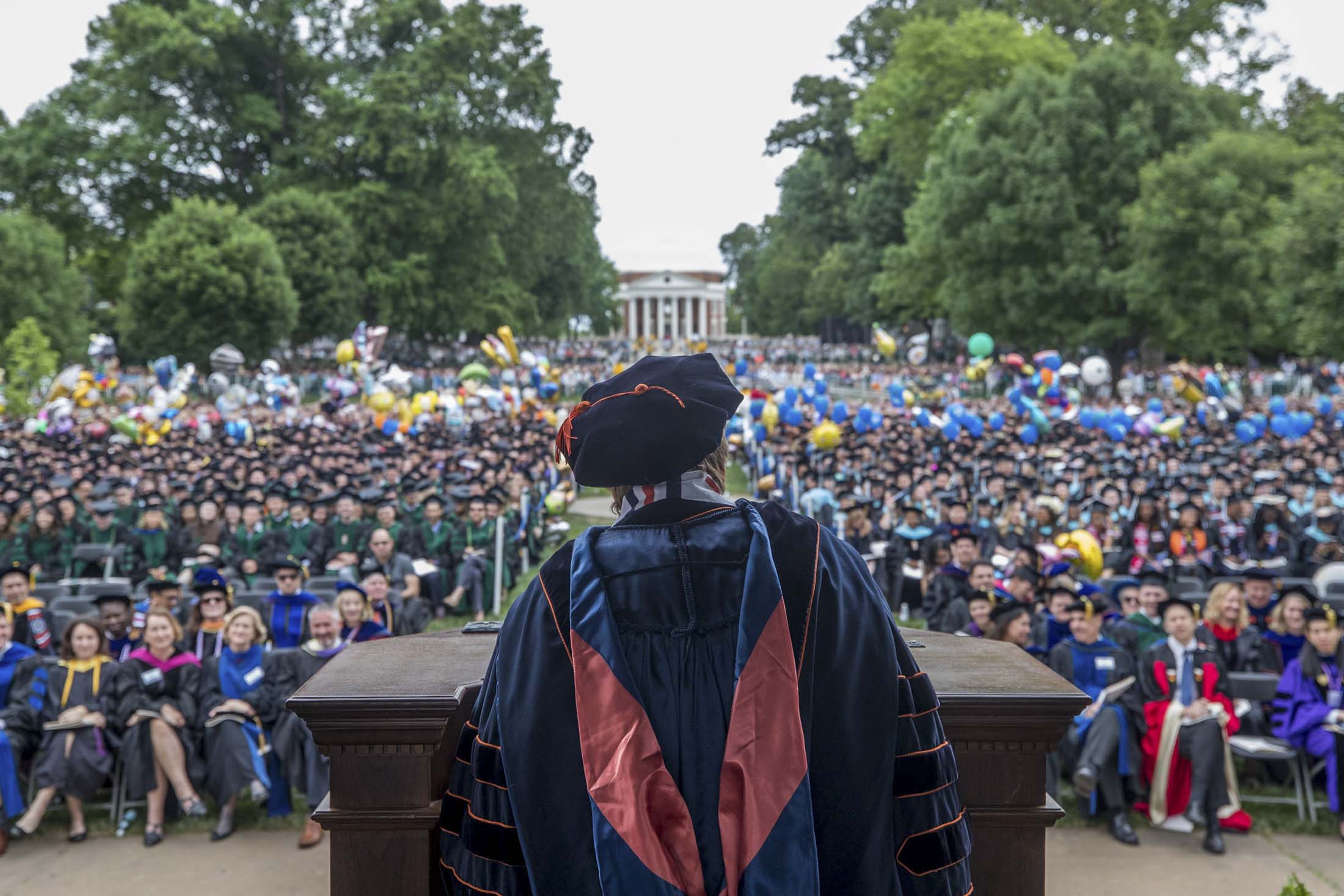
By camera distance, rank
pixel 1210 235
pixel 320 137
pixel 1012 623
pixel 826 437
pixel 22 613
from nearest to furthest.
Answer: pixel 1012 623
pixel 22 613
pixel 826 437
pixel 1210 235
pixel 320 137

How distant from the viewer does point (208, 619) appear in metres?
7.17

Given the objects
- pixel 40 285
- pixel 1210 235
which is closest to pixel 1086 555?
pixel 1210 235

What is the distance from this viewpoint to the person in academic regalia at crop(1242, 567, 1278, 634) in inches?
307

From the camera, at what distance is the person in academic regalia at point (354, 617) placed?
682cm

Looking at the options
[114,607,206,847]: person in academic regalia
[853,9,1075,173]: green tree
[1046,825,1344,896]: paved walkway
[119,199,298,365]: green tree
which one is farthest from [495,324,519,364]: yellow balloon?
[1046,825,1344,896]: paved walkway

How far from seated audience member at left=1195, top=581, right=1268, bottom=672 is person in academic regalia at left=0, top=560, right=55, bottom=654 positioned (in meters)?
7.98

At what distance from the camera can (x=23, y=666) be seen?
246 inches

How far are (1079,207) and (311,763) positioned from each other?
29433mm

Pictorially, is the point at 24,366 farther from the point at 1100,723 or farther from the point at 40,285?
the point at 1100,723

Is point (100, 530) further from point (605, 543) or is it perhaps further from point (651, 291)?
point (651, 291)

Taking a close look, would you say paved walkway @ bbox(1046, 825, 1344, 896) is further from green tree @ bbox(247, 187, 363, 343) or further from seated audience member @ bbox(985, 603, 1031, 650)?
green tree @ bbox(247, 187, 363, 343)

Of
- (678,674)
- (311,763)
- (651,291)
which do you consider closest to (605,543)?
(678,674)

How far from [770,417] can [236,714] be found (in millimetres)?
13976

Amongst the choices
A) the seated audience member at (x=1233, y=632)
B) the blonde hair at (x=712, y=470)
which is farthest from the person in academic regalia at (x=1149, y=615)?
the blonde hair at (x=712, y=470)
